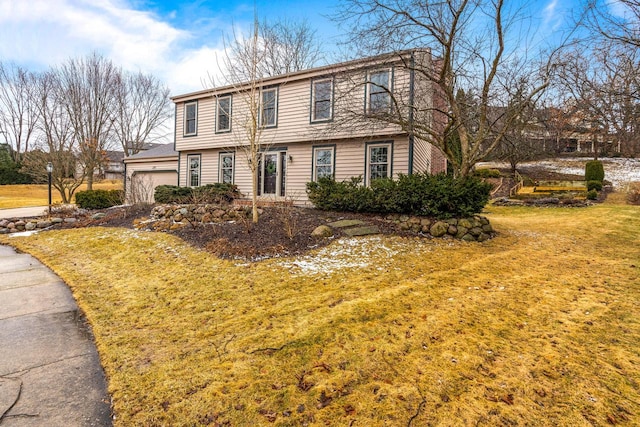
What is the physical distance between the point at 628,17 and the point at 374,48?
15.0 feet

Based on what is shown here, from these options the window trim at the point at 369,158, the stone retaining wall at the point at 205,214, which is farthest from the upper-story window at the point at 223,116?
the window trim at the point at 369,158

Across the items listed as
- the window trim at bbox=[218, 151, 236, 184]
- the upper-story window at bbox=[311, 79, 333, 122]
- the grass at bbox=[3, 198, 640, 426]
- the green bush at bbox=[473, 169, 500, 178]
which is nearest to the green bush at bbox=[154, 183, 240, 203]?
the window trim at bbox=[218, 151, 236, 184]

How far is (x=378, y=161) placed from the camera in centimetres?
1089

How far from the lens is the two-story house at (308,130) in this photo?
9008 mm

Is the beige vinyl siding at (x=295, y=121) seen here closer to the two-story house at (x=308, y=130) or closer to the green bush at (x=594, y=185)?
the two-story house at (x=308, y=130)

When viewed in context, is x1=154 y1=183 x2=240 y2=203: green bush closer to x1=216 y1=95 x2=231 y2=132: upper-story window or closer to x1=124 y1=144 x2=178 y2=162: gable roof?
x1=216 y1=95 x2=231 y2=132: upper-story window

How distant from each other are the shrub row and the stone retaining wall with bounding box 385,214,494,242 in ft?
0.62

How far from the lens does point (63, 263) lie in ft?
20.6

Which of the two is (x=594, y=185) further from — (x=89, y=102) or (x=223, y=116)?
(x=89, y=102)

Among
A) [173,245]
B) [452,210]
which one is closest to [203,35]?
[173,245]

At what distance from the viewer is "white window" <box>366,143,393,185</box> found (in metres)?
10.7

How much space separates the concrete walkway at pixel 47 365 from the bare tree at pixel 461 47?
293 inches

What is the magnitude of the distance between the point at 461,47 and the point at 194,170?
1252cm

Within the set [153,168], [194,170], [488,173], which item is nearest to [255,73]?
[194,170]
